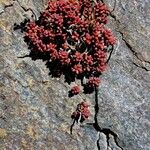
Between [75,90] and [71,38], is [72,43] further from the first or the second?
[75,90]

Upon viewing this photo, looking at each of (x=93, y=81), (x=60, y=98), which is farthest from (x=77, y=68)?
(x=60, y=98)

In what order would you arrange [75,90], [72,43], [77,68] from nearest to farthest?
[77,68]
[75,90]
[72,43]

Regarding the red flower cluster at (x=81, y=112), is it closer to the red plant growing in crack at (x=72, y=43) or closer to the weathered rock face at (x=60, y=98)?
the red plant growing in crack at (x=72, y=43)

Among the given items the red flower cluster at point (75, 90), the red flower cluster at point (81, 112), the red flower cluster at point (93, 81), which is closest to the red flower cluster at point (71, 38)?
the red flower cluster at point (93, 81)

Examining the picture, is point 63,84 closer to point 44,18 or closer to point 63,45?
point 63,45

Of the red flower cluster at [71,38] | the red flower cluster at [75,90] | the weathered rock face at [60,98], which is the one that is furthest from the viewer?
the red flower cluster at [75,90]
